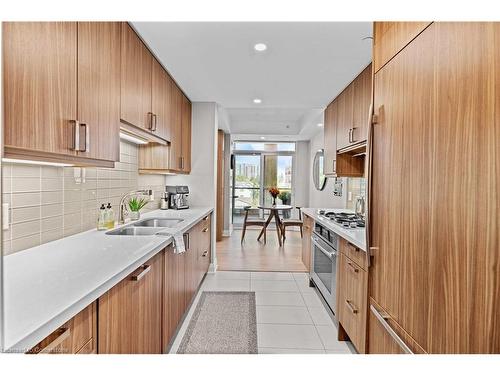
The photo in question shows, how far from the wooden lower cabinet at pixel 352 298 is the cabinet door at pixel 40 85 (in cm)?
176

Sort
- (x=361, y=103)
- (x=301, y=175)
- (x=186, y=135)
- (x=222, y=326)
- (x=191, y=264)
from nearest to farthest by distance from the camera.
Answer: (x=222, y=326) → (x=361, y=103) → (x=191, y=264) → (x=186, y=135) → (x=301, y=175)

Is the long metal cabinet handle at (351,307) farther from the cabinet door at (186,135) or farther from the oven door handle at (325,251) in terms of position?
the cabinet door at (186,135)

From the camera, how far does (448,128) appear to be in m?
0.82

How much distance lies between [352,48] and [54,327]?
2.41 meters

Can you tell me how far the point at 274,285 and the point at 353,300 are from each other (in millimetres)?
1529

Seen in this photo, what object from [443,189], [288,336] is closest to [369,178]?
[443,189]

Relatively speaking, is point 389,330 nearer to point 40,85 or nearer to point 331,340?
point 331,340

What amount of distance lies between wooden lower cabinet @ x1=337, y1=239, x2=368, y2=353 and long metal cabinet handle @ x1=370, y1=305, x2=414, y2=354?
347mm

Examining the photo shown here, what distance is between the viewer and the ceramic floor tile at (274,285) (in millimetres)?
3256

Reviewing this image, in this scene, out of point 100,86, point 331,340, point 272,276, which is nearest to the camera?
point 100,86

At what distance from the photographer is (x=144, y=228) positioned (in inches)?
89.2

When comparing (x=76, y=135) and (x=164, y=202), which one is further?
(x=164, y=202)

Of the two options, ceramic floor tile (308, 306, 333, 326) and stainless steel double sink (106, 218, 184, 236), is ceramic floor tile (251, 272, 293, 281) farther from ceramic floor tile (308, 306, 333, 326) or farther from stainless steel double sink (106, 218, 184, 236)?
stainless steel double sink (106, 218, 184, 236)
